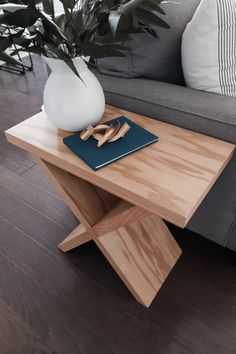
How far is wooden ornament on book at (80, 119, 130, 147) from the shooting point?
2.67 feet

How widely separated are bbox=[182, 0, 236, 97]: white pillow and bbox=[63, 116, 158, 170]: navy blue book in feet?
0.94

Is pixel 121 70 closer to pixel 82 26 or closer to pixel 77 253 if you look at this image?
pixel 82 26

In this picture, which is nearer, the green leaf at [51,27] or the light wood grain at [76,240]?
the green leaf at [51,27]

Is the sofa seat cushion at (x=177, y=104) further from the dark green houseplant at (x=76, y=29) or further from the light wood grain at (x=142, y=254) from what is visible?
the light wood grain at (x=142, y=254)

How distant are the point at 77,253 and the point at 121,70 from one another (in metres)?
0.77

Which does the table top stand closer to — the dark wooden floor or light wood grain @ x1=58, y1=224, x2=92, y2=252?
light wood grain @ x1=58, y1=224, x2=92, y2=252

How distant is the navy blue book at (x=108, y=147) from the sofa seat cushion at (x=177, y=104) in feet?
0.37

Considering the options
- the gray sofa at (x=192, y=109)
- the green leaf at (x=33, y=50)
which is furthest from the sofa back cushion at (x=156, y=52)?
the green leaf at (x=33, y=50)

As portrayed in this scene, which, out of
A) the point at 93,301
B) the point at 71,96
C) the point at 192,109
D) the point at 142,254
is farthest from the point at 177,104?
the point at 93,301

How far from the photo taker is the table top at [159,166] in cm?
66

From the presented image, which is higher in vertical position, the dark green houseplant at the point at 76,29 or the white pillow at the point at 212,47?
the dark green houseplant at the point at 76,29

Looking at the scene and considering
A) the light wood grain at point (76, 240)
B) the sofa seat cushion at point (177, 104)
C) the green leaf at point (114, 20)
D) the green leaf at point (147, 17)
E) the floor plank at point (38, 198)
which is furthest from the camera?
the floor plank at point (38, 198)

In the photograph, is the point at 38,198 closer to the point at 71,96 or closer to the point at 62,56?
the point at 71,96

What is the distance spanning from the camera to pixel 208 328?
0.98m
